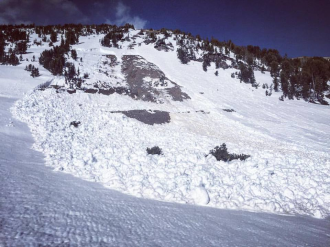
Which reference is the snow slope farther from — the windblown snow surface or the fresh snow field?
the windblown snow surface

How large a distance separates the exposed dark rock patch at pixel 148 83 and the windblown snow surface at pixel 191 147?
838 millimetres

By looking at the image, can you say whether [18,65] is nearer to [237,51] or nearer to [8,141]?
[8,141]

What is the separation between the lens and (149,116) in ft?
45.0

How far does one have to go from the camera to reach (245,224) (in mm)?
3299

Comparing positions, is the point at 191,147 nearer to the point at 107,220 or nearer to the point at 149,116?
the point at 107,220

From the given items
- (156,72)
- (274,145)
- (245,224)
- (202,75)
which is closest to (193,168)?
(245,224)

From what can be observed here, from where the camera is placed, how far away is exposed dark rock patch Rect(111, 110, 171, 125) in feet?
42.4

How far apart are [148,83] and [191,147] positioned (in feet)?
44.7

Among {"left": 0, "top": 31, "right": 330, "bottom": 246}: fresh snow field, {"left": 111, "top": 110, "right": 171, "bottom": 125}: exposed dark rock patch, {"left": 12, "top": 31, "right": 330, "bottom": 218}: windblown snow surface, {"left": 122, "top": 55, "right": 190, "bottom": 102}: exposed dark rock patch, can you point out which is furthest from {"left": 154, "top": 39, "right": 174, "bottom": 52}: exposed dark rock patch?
{"left": 0, "top": 31, "right": 330, "bottom": 246}: fresh snow field

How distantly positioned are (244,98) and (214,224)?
2233 centimetres

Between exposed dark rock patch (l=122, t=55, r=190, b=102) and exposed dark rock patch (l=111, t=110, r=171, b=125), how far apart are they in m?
3.58

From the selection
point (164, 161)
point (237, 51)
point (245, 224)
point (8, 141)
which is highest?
point (237, 51)

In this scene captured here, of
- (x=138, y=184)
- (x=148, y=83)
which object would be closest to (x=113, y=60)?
(x=148, y=83)

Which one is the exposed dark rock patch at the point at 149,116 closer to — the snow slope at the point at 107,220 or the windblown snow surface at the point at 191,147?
the windblown snow surface at the point at 191,147
